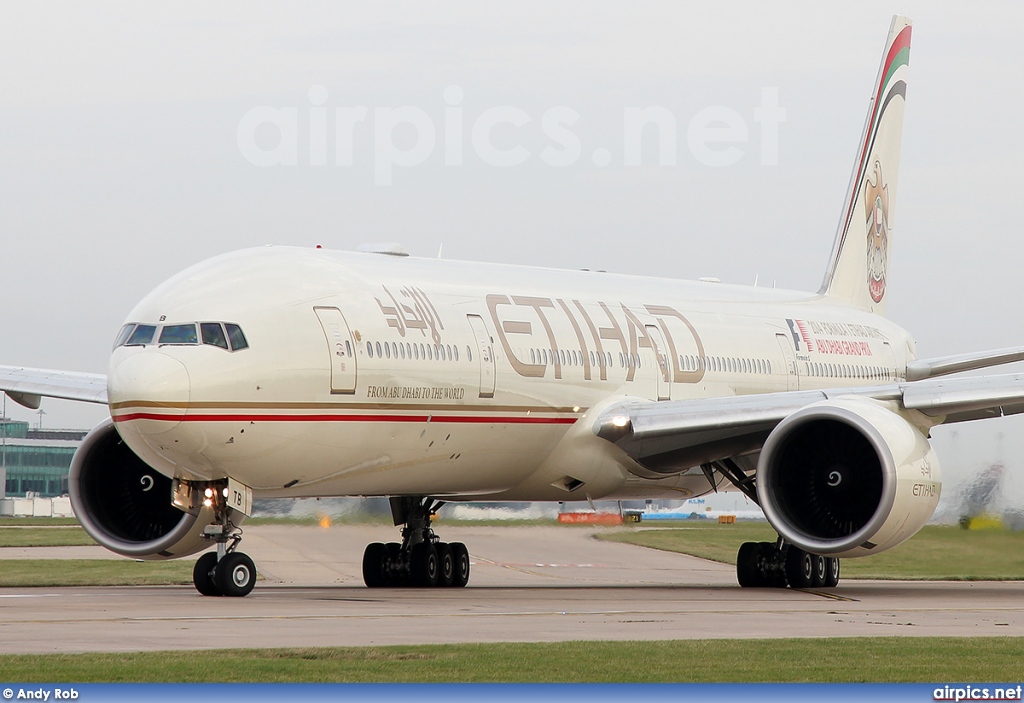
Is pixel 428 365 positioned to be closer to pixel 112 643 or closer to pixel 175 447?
pixel 175 447

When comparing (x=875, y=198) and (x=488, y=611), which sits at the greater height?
(x=875, y=198)

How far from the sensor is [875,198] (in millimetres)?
30172

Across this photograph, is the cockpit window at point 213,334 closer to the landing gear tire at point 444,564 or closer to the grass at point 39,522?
the landing gear tire at point 444,564

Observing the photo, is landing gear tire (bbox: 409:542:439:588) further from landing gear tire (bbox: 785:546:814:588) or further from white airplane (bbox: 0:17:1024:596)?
landing gear tire (bbox: 785:546:814:588)

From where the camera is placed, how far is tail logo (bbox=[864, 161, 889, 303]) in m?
30.0

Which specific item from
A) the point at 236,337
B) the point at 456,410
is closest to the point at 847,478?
the point at 456,410

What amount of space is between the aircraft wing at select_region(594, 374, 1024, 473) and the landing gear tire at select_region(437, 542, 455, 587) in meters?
2.73

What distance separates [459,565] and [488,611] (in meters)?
6.33

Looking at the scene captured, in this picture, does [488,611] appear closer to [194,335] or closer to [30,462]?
[194,335]

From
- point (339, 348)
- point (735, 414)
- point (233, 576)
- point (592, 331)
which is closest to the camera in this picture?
point (233, 576)

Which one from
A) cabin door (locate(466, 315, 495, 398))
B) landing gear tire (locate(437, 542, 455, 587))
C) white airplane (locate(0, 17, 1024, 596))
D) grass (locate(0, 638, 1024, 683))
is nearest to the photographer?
grass (locate(0, 638, 1024, 683))

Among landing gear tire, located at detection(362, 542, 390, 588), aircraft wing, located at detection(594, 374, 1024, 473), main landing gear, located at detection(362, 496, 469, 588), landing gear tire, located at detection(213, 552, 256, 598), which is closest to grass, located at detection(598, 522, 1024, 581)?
aircraft wing, located at detection(594, 374, 1024, 473)

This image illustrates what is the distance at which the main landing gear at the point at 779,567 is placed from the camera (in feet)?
73.3

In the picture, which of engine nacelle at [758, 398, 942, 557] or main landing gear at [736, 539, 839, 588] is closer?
engine nacelle at [758, 398, 942, 557]
